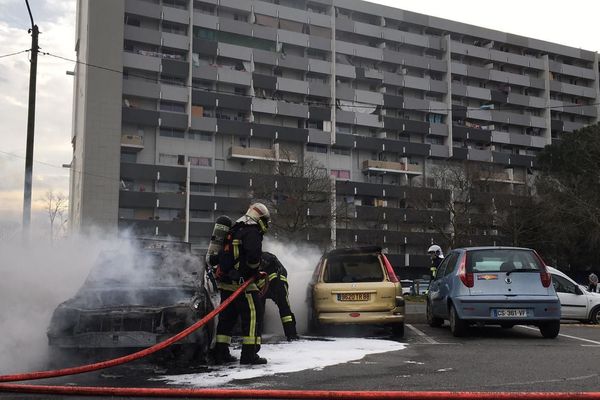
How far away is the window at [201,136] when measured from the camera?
58031 millimetres

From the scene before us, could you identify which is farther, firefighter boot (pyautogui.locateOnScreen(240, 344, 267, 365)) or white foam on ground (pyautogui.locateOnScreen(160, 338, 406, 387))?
firefighter boot (pyautogui.locateOnScreen(240, 344, 267, 365))

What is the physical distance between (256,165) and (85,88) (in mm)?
17138

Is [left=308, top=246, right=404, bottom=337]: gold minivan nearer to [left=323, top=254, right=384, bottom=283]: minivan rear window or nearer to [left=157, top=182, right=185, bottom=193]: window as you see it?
[left=323, top=254, right=384, bottom=283]: minivan rear window

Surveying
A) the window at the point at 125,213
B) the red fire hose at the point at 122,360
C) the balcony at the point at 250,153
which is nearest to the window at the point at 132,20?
the balcony at the point at 250,153

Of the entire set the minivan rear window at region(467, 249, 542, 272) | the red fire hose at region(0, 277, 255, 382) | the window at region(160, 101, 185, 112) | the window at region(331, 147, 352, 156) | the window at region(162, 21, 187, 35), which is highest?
the window at region(162, 21, 187, 35)

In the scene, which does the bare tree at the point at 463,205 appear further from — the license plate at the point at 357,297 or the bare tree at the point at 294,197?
the license plate at the point at 357,297

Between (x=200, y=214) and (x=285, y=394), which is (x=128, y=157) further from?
(x=285, y=394)

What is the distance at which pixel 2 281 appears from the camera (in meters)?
8.30

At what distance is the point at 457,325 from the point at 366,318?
1.55m

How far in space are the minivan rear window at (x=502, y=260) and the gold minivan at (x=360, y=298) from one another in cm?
133

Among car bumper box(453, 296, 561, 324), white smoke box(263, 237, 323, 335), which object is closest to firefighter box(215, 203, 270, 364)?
white smoke box(263, 237, 323, 335)

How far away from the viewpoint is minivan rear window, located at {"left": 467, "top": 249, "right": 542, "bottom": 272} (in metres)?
9.85

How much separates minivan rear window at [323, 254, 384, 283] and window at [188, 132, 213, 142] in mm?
49102

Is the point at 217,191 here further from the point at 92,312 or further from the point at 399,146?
the point at 92,312
